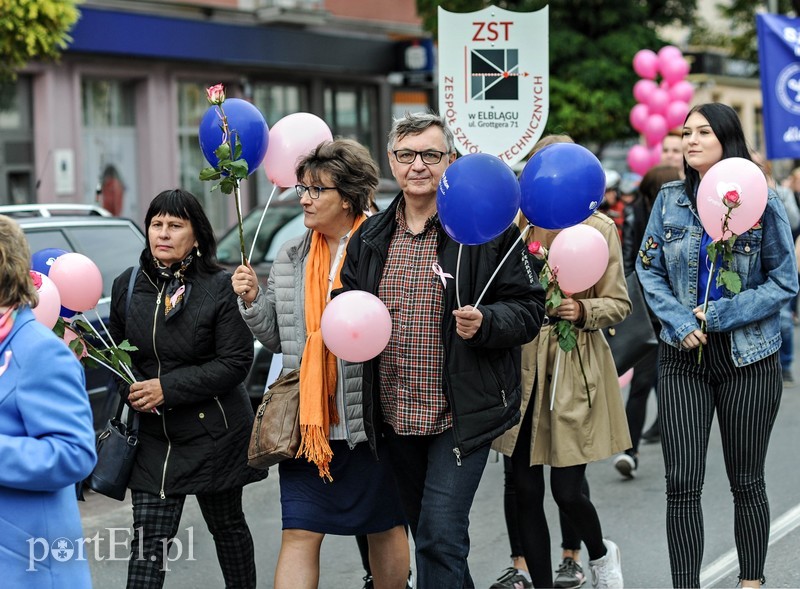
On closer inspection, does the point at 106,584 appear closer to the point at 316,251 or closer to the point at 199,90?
the point at 316,251

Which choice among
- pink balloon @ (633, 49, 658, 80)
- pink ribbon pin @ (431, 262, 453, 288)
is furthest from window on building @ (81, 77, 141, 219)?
pink ribbon pin @ (431, 262, 453, 288)

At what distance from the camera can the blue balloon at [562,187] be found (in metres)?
4.48

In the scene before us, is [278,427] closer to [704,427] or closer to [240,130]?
[240,130]

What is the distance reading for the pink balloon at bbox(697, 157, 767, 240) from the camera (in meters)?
4.63

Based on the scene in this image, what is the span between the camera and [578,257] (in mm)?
4930

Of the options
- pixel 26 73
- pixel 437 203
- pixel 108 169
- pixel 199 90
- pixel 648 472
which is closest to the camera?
pixel 437 203

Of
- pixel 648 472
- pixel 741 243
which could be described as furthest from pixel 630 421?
pixel 741 243

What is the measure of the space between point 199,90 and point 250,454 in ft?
54.9

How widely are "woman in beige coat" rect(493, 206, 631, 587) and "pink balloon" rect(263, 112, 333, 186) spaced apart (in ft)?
4.11

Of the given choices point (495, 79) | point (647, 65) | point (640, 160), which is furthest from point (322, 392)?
point (647, 65)

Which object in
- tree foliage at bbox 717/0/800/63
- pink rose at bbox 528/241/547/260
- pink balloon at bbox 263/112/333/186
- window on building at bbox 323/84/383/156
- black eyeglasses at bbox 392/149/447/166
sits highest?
tree foliage at bbox 717/0/800/63

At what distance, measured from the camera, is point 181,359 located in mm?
4773

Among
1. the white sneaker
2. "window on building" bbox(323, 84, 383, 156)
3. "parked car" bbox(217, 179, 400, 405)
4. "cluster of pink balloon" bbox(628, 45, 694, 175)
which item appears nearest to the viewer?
the white sneaker

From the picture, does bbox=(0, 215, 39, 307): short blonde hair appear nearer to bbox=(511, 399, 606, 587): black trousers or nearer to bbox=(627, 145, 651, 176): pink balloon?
bbox=(511, 399, 606, 587): black trousers
